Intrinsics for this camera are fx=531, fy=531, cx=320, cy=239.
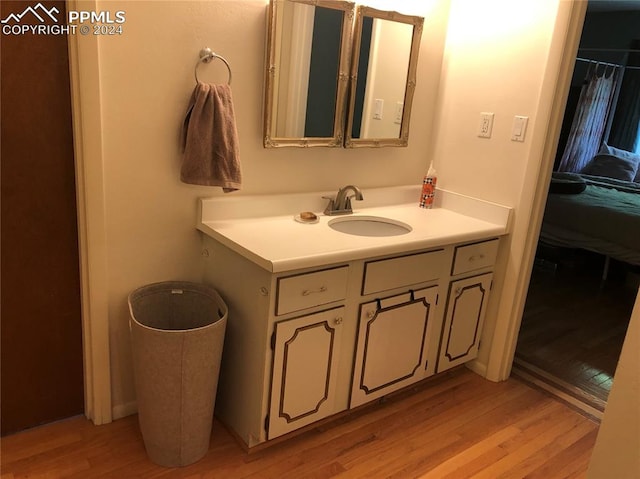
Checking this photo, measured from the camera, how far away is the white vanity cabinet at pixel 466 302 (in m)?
2.30

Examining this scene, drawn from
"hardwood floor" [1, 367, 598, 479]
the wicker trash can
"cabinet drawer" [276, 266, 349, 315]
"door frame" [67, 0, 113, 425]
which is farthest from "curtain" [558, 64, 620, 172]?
"door frame" [67, 0, 113, 425]

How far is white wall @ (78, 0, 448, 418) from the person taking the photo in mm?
1728

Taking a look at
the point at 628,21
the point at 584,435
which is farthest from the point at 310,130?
the point at 628,21

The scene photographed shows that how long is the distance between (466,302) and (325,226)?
77 centimetres

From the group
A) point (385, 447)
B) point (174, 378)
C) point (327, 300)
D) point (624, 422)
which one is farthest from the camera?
point (385, 447)

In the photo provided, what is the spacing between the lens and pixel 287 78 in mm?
2033

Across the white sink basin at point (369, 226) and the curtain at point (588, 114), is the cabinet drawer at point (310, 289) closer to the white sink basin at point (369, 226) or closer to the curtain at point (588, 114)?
the white sink basin at point (369, 226)

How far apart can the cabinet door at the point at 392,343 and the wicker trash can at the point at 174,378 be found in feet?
1.86

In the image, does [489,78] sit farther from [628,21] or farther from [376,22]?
[628,21]

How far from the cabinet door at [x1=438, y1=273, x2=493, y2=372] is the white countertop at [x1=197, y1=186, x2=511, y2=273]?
0.79ft

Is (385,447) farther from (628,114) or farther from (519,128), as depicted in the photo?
(628,114)

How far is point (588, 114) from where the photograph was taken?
537cm
